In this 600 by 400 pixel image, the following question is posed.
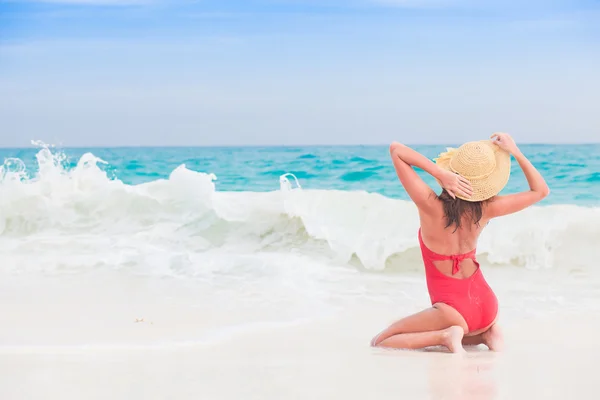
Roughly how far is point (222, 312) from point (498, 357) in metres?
1.87

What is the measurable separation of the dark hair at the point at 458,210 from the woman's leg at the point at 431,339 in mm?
470

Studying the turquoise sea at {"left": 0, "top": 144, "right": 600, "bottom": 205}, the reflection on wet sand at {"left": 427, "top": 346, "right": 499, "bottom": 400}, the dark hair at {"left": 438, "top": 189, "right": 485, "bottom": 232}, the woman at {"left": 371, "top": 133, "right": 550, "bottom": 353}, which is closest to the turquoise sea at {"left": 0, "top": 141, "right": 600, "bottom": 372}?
the woman at {"left": 371, "top": 133, "right": 550, "bottom": 353}

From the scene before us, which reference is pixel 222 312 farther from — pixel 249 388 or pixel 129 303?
pixel 249 388

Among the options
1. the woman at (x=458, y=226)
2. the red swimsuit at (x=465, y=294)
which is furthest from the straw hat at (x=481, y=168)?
the red swimsuit at (x=465, y=294)

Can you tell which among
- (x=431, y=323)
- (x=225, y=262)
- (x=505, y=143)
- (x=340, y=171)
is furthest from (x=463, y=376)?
(x=340, y=171)

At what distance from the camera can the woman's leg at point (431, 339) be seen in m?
3.46

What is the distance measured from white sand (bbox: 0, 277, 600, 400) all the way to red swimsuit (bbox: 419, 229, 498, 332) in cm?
17

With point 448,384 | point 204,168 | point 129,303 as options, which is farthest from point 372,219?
point 204,168

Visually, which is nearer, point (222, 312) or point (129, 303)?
point (222, 312)

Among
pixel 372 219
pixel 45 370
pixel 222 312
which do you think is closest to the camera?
pixel 45 370

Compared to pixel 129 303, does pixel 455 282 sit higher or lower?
higher

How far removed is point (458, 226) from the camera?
3.51 metres

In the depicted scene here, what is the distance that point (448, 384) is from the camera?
116 inches

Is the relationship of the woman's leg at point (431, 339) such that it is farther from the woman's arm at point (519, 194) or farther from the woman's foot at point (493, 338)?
the woman's arm at point (519, 194)
